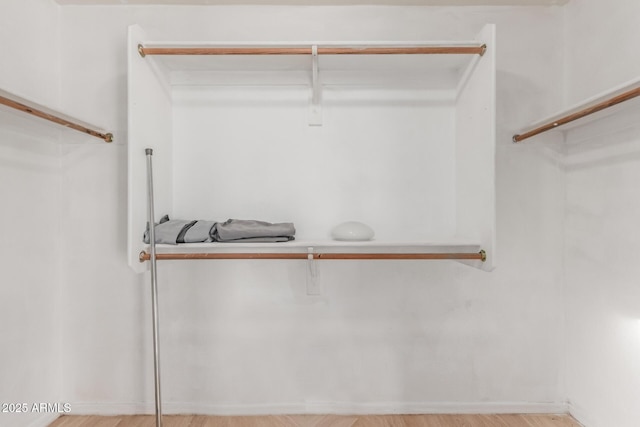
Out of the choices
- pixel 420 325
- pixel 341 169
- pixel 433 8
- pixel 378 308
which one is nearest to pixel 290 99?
pixel 341 169

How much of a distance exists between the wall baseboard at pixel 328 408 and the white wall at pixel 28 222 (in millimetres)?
270

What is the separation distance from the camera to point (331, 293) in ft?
6.00

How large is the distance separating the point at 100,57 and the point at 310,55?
102 centimetres

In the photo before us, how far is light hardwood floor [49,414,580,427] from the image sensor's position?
1.73 m

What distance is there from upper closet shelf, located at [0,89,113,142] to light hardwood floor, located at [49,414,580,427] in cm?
127

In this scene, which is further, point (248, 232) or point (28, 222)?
point (28, 222)

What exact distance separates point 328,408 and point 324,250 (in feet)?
2.65

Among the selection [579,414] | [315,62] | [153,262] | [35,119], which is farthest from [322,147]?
[579,414]

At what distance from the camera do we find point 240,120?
183 centimetres

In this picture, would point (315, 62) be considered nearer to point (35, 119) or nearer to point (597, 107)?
point (597, 107)

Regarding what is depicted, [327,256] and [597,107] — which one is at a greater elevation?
[597,107]

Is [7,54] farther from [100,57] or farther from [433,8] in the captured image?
[433,8]

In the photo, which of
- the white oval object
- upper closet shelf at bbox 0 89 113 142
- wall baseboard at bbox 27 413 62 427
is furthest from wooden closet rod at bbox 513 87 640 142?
wall baseboard at bbox 27 413 62 427

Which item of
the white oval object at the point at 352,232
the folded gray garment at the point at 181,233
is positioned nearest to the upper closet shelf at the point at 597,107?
the white oval object at the point at 352,232
